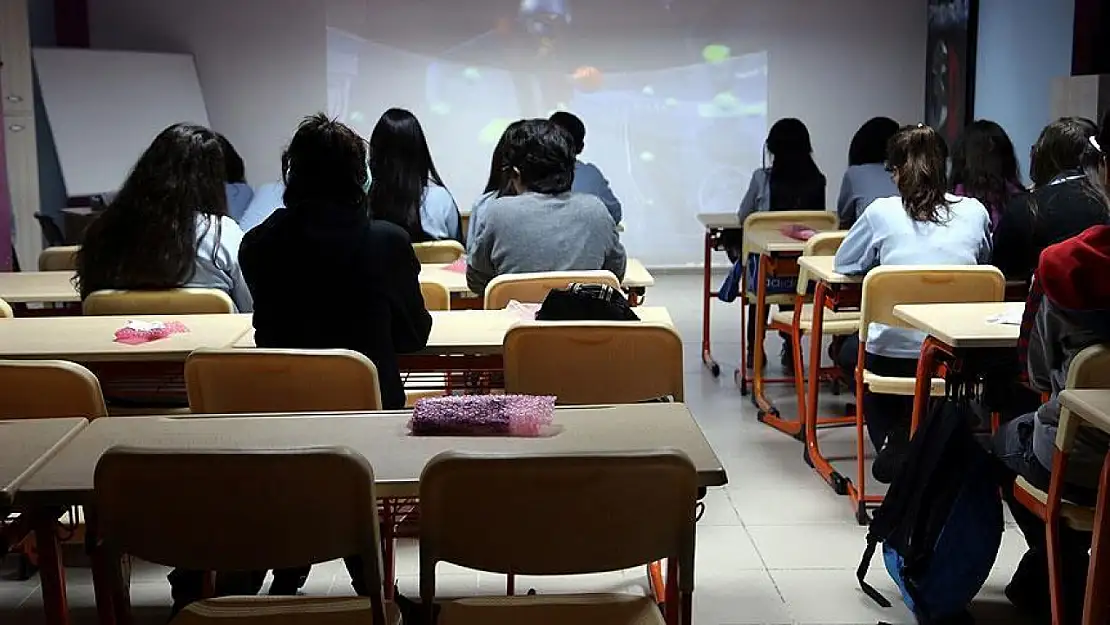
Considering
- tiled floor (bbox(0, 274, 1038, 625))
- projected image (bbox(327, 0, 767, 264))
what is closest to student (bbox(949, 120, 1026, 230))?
tiled floor (bbox(0, 274, 1038, 625))

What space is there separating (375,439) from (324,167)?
87 cm

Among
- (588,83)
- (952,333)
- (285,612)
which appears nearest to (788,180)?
(588,83)

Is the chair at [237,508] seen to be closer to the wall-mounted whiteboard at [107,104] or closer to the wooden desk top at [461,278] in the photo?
the wooden desk top at [461,278]

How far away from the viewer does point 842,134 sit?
874 cm

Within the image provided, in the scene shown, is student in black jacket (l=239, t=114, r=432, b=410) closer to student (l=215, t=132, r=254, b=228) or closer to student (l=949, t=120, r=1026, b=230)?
student (l=949, t=120, r=1026, b=230)

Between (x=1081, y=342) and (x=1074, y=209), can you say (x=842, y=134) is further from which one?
(x=1081, y=342)

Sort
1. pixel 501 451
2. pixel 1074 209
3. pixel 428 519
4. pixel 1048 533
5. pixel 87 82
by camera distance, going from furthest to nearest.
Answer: pixel 87 82 < pixel 1074 209 < pixel 1048 533 < pixel 501 451 < pixel 428 519

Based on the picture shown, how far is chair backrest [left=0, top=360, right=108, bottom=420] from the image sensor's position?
243 cm

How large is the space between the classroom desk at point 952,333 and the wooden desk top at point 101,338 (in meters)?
1.73

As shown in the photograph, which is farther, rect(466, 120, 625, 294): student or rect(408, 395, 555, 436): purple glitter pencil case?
rect(466, 120, 625, 294): student

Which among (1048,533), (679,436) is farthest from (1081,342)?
Result: (679,436)

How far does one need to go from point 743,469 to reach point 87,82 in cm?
539

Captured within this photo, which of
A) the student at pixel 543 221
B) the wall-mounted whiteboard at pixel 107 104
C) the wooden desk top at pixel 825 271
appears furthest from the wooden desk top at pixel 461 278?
the wall-mounted whiteboard at pixel 107 104

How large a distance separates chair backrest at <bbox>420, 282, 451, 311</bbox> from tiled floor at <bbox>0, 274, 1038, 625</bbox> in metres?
0.70
